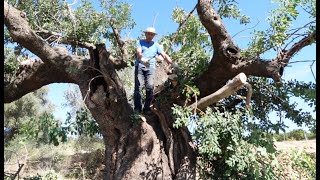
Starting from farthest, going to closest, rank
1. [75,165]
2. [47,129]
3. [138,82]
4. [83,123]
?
[75,165], [83,123], [47,129], [138,82]

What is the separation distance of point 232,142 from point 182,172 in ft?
3.52

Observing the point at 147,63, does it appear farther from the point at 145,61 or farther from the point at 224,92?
the point at 224,92

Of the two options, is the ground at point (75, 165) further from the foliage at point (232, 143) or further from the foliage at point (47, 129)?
the foliage at point (232, 143)

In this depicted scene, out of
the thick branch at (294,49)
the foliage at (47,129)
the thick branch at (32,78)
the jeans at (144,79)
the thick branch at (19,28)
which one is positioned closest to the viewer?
the thick branch at (294,49)

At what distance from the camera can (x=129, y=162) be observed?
6.25 m

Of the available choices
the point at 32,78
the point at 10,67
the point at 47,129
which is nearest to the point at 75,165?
the point at 10,67

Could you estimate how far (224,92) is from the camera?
19.1ft

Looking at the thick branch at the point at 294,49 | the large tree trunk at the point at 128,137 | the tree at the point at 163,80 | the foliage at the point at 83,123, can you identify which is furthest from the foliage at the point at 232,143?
the foliage at the point at 83,123

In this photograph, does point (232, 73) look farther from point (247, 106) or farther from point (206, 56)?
point (206, 56)

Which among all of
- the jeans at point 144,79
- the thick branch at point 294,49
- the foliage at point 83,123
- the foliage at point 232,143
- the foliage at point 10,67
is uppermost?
the foliage at point 10,67

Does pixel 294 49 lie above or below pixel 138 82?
above

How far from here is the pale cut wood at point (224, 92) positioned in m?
5.54

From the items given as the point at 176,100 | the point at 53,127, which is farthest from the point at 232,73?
the point at 53,127

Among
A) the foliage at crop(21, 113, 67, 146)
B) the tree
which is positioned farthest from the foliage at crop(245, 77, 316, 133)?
the foliage at crop(21, 113, 67, 146)
